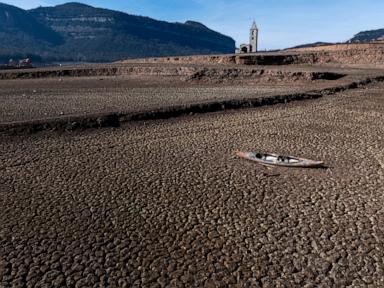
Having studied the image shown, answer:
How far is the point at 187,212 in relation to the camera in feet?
18.3

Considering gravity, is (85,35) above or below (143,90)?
above

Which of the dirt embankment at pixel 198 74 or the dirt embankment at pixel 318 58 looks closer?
the dirt embankment at pixel 198 74

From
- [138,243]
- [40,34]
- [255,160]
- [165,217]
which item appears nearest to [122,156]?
[255,160]

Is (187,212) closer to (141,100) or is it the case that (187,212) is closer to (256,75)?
(141,100)

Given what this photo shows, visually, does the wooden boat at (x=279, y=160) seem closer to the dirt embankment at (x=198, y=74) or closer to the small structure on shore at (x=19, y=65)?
the dirt embankment at (x=198, y=74)

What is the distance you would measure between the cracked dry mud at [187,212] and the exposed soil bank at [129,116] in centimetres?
40

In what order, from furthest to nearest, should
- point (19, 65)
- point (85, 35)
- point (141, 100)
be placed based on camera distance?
point (85, 35), point (19, 65), point (141, 100)

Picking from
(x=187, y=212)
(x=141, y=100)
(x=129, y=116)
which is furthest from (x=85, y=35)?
(x=187, y=212)

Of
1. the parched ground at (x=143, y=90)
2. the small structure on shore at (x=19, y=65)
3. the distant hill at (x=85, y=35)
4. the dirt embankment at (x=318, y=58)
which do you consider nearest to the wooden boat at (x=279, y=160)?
the parched ground at (x=143, y=90)

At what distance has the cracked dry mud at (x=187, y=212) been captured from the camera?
4.26 meters

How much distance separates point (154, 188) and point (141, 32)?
193 metres

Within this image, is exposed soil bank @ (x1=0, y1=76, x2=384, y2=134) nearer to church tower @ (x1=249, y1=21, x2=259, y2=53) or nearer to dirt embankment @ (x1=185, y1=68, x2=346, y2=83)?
dirt embankment @ (x1=185, y1=68, x2=346, y2=83)

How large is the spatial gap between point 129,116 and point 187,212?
604 centimetres

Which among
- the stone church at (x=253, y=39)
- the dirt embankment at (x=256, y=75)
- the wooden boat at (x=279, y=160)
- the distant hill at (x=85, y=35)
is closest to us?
the wooden boat at (x=279, y=160)
